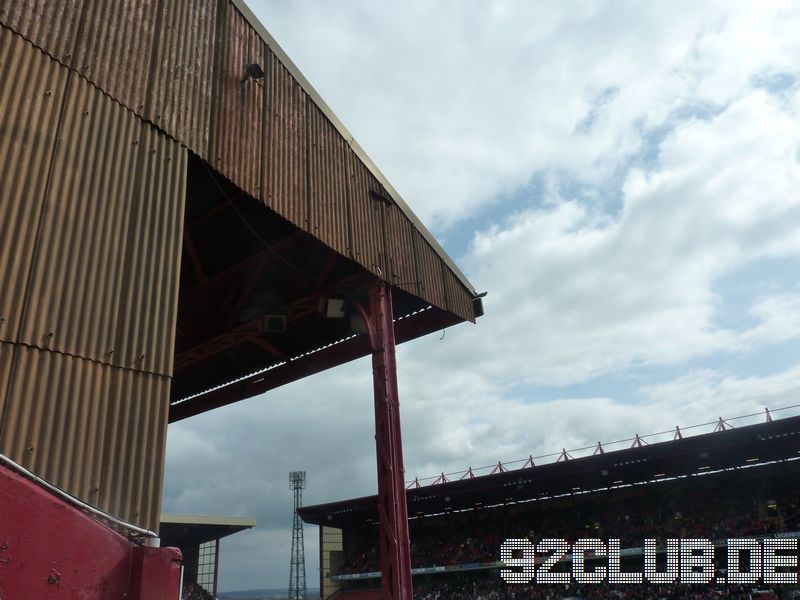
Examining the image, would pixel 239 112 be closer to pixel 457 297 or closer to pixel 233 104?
pixel 233 104

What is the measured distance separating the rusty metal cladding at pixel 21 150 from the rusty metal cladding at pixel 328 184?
536 centimetres

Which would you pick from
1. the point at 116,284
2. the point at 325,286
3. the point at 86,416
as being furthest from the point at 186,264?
the point at 86,416

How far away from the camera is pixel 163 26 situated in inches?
354

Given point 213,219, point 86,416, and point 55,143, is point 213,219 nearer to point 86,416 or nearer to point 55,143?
point 55,143

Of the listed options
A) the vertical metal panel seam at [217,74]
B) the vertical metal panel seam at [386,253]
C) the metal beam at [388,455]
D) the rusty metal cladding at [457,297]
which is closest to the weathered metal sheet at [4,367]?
the vertical metal panel seam at [217,74]

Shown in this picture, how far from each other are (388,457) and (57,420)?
7.79 metres

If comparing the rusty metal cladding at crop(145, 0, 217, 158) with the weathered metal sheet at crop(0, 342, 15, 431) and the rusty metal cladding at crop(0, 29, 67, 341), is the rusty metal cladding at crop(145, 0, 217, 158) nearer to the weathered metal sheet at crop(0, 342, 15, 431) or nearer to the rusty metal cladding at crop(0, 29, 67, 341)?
the rusty metal cladding at crop(0, 29, 67, 341)

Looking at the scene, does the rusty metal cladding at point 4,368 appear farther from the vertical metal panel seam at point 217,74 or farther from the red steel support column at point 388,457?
the red steel support column at point 388,457

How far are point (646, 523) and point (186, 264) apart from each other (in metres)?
33.1

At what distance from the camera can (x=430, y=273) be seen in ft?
50.9

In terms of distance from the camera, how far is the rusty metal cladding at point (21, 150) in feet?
19.3

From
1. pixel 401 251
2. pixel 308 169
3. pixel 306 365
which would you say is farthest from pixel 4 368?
pixel 306 365

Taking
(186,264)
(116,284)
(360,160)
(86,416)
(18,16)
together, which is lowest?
(86,416)

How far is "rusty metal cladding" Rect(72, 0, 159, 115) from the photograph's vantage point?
24.8 feet
